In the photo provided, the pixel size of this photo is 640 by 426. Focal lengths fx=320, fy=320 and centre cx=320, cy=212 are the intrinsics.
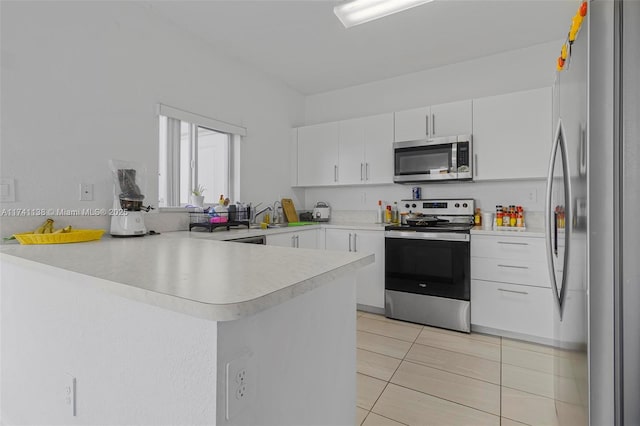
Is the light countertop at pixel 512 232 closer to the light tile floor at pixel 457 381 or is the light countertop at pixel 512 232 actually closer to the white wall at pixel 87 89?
the light tile floor at pixel 457 381

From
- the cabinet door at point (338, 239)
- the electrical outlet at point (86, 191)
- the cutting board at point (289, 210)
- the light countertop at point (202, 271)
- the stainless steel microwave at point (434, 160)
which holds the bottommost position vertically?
the cabinet door at point (338, 239)

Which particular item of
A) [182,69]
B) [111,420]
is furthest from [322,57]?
[111,420]

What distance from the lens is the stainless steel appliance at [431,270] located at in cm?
275

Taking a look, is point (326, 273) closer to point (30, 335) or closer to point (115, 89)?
point (30, 335)

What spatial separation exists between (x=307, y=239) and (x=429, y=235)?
3.94 ft

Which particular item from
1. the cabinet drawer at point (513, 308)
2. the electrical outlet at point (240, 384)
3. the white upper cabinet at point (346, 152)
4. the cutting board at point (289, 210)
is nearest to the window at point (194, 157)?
the cutting board at point (289, 210)

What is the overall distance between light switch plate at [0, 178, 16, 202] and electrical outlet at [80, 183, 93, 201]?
33 centimetres

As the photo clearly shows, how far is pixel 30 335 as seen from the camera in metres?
1.29

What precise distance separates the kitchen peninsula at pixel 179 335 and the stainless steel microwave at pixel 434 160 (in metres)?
2.20

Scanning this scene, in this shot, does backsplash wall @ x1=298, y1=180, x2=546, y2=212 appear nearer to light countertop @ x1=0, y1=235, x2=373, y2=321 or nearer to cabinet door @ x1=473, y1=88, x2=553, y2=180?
cabinet door @ x1=473, y1=88, x2=553, y2=180

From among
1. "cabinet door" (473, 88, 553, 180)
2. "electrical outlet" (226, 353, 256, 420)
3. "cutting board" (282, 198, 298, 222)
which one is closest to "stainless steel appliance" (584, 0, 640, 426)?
"electrical outlet" (226, 353, 256, 420)

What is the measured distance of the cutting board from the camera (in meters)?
3.84

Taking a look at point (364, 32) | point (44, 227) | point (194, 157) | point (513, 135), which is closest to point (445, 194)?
point (513, 135)

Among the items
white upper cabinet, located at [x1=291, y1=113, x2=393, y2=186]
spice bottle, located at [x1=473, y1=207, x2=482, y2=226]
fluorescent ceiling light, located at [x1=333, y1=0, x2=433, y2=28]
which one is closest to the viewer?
fluorescent ceiling light, located at [x1=333, y1=0, x2=433, y2=28]
